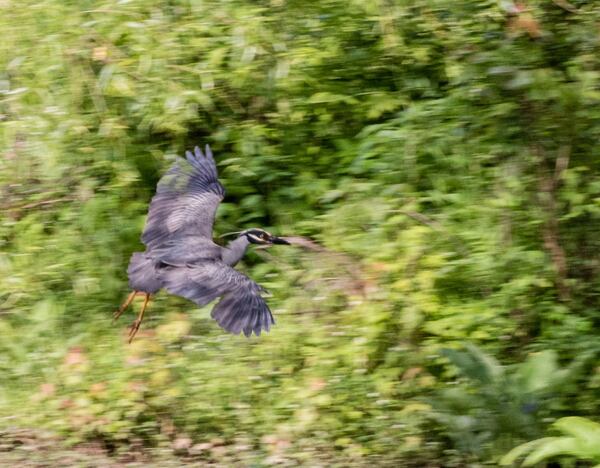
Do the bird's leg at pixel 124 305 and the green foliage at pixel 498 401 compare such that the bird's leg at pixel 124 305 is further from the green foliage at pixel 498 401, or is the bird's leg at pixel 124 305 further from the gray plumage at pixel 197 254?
the green foliage at pixel 498 401

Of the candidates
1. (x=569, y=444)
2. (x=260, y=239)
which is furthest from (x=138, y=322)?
(x=569, y=444)

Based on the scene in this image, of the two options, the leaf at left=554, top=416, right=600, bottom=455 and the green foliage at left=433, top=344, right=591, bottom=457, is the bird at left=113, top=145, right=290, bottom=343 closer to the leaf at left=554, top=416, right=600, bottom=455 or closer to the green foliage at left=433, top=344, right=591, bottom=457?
the green foliage at left=433, top=344, right=591, bottom=457

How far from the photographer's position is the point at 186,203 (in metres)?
5.59

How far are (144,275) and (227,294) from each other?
0.58 meters

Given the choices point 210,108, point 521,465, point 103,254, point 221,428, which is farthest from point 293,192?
point 521,465

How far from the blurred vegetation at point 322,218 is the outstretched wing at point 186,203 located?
2.55 ft

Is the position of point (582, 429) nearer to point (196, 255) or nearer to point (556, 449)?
point (556, 449)

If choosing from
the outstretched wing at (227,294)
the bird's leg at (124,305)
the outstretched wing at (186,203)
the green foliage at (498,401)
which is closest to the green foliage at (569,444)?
the green foliage at (498,401)

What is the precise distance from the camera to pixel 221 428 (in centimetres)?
580

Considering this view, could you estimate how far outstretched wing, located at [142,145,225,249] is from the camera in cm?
549

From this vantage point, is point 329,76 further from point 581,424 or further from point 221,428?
point 581,424

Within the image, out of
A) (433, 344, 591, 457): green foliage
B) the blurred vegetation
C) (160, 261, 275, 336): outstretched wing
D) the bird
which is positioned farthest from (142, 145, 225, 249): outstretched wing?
(433, 344, 591, 457): green foliage

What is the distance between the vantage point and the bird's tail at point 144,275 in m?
5.39

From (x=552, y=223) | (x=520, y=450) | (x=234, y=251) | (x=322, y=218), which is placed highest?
(x=234, y=251)
